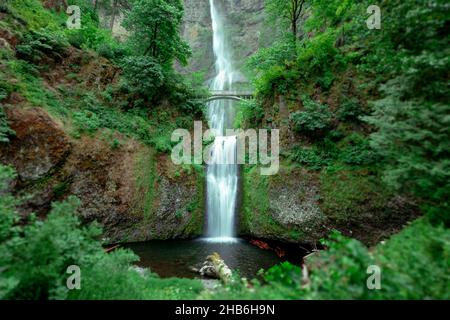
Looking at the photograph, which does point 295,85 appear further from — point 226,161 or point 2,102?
point 2,102

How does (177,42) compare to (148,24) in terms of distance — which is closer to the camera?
(148,24)

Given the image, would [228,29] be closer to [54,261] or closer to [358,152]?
[358,152]

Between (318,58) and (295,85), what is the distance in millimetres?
1747

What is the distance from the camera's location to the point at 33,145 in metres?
10.6

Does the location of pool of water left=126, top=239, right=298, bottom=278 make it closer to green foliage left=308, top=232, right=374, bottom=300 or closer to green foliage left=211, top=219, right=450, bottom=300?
green foliage left=211, top=219, right=450, bottom=300

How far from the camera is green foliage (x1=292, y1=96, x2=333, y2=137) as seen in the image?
1265cm

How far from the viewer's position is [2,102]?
10.4 m

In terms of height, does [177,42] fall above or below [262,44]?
below

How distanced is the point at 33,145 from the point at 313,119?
12.5 metres

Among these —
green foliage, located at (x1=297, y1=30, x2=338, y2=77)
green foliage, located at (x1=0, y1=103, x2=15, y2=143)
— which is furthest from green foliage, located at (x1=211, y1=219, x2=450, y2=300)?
green foliage, located at (x1=297, y1=30, x2=338, y2=77)

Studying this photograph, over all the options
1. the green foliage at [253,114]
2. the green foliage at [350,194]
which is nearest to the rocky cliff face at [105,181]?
the green foliage at [253,114]

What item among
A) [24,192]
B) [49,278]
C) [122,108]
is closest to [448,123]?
[49,278]
